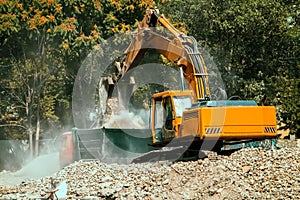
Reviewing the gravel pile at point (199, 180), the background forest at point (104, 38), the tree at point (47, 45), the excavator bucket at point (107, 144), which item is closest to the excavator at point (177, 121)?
the excavator bucket at point (107, 144)

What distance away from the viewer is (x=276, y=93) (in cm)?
2788

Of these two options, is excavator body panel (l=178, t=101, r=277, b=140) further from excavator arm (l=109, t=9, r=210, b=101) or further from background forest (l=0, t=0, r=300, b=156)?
background forest (l=0, t=0, r=300, b=156)

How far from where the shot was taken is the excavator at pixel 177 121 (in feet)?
43.1

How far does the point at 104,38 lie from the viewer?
80.6 ft

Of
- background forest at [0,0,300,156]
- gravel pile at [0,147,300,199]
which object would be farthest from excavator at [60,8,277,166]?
background forest at [0,0,300,156]

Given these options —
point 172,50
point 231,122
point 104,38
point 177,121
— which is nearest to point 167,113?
point 177,121

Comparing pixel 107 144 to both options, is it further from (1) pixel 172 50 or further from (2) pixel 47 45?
(2) pixel 47 45

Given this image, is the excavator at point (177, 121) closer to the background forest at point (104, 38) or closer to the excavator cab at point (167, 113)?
the excavator cab at point (167, 113)

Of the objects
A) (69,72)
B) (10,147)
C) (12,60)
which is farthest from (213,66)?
(10,147)

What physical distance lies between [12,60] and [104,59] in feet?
17.1

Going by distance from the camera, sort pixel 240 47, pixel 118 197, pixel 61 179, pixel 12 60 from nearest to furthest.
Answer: pixel 118 197 → pixel 61 179 → pixel 12 60 → pixel 240 47

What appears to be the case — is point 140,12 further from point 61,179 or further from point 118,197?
point 118,197

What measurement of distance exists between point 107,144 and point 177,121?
2817mm

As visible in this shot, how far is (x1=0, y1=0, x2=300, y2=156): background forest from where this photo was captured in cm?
2342
